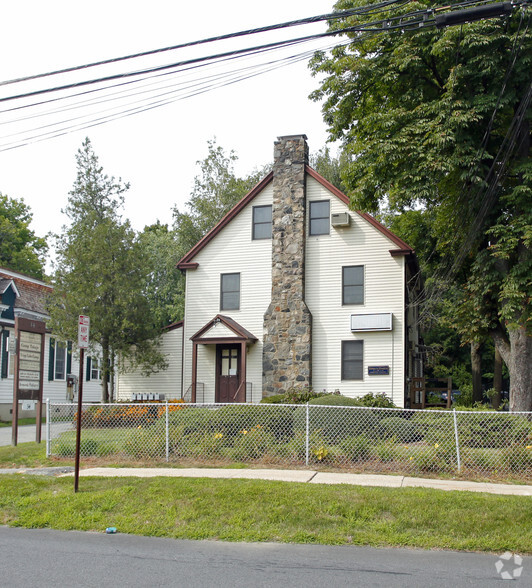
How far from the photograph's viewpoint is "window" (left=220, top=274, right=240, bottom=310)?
24.1 m

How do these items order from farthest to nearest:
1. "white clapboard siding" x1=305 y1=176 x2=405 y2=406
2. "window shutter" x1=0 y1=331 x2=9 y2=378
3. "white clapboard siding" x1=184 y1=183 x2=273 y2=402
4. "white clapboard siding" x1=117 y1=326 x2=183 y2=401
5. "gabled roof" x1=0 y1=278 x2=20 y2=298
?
1. "gabled roof" x1=0 y1=278 x2=20 y2=298
2. "window shutter" x1=0 y1=331 x2=9 y2=378
3. "white clapboard siding" x1=117 y1=326 x2=183 y2=401
4. "white clapboard siding" x1=184 y1=183 x2=273 y2=402
5. "white clapboard siding" x1=305 y1=176 x2=405 y2=406

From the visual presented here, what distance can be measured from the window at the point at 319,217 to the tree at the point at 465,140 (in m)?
3.41

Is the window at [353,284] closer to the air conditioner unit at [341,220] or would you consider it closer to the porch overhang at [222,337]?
the air conditioner unit at [341,220]

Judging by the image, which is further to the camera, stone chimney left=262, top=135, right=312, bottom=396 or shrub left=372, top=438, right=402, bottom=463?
stone chimney left=262, top=135, right=312, bottom=396

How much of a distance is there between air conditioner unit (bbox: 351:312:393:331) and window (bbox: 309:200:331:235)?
3405mm

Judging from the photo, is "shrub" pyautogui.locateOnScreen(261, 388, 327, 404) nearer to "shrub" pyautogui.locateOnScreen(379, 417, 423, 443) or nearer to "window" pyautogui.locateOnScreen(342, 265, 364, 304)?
"window" pyautogui.locateOnScreen(342, 265, 364, 304)

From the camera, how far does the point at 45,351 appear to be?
32000 mm

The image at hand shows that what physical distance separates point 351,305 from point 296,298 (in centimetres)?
199

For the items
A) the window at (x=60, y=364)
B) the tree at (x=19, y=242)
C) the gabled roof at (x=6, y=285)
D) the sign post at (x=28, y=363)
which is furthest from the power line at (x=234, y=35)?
the tree at (x=19, y=242)

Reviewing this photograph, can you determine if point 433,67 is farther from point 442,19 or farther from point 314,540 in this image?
point 314,540

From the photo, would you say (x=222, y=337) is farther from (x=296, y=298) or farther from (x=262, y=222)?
(x=262, y=222)

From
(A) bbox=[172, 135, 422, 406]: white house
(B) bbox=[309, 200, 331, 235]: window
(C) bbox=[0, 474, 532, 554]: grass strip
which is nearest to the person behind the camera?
(C) bbox=[0, 474, 532, 554]: grass strip

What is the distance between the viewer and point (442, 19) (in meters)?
9.05

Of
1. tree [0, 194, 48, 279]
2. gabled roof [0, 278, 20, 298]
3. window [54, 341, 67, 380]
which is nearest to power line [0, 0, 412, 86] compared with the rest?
gabled roof [0, 278, 20, 298]
